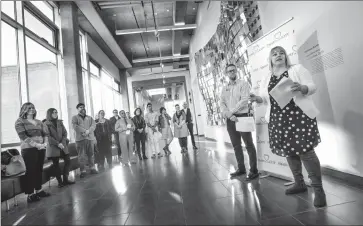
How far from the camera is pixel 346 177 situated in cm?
240

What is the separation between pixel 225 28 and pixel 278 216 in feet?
14.7

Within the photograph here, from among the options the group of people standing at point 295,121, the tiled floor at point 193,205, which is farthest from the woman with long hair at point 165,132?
the group of people standing at point 295,121

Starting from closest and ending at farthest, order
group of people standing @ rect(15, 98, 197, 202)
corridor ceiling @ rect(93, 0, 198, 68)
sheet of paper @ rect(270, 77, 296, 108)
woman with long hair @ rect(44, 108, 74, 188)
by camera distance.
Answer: sheet of paper @ rect(270, 77, 296, 108), group of people standing @ rect(15, 98, 197, 202), woman with long hair @ rect(44, 108, 74, 188), corridor ceiling @ rect(93, 0, 198, 68)

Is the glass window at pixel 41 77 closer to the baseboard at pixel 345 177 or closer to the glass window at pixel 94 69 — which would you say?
the glass window at pixel 94 69

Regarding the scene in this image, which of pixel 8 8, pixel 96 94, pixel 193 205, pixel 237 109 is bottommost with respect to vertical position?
pixel 193 205

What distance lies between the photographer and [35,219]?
2328 millimetres

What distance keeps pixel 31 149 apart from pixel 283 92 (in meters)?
3.34

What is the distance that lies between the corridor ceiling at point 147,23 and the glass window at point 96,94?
80.6 inches

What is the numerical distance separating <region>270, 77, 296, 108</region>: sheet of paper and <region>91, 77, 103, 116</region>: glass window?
775cm

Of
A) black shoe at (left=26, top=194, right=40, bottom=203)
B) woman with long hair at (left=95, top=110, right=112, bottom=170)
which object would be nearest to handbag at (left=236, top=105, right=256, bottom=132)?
black shoe at (left=26, top=194, right=40, bottom=203)

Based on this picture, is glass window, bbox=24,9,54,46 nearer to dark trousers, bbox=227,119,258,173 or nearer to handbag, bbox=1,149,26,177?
handbag, bbox=1,149,26,177

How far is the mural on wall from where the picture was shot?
4.28 meters

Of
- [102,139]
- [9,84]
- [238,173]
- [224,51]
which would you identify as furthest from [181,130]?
[9,84]

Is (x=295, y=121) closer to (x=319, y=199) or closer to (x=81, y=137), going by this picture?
(x=319, y=199)
